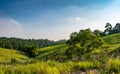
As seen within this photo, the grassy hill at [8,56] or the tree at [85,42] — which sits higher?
the tree at [85,42]

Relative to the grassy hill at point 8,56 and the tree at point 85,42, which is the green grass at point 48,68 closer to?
the tree at point 85,42

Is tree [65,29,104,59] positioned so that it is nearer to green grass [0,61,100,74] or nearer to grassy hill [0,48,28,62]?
grassy hill [0,48,28,62]

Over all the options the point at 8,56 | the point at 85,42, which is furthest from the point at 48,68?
the point at 8,56

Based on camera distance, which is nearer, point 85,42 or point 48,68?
point 48,68

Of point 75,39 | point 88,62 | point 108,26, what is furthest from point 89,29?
point 108,26

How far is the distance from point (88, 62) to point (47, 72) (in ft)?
7.74

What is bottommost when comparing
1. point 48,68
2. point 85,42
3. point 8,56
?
point 8,56

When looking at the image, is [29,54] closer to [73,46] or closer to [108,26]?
[108,26]

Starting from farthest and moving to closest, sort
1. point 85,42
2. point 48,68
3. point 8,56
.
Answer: point 8,56
point 85,42
point 48,68

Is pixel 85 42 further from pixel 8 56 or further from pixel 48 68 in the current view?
pixel 8 56

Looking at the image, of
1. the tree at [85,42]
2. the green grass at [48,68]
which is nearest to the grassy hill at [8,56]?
the tree at [85,42]

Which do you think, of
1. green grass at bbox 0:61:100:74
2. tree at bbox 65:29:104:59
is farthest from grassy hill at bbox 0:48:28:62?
green grass at bbox 0:61:100:74

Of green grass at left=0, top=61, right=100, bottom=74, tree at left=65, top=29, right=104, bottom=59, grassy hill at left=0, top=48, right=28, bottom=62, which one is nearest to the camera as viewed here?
green grass at left=0, top=61, right=100, bottom=74

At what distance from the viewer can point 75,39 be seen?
7531 cm
